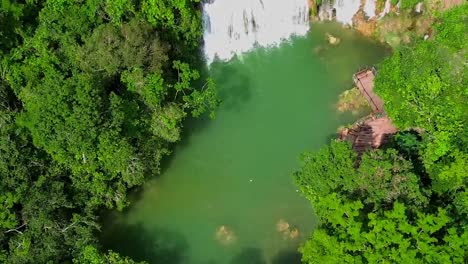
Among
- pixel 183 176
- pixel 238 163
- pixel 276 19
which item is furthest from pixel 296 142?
pixel 276 19

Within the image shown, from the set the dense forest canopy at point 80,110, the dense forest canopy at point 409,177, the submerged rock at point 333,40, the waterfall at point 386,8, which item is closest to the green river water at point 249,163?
the submerged rock at point 333,40

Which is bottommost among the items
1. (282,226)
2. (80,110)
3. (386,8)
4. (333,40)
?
(282,226)

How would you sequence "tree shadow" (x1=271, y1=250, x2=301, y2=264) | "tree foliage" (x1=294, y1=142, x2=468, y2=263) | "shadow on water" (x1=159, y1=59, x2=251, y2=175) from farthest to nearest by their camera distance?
"shadow on water" (x1=159, y1=59, x2=251, y2=175) → "tree shadow" (x1=271, y1=250, x2=301, y2=264) → "tree foliage" (x1=294, y1=142, x2=468, y2=263)

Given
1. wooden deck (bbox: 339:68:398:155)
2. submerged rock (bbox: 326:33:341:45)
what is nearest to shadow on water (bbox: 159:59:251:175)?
submerged rock (bbox: 326:33:341:45)

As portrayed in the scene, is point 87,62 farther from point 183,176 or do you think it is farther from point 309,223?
point 309,223

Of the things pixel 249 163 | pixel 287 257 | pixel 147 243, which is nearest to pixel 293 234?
pixel 287 257

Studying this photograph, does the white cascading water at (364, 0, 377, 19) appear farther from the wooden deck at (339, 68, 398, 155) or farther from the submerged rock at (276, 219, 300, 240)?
the submerged rock at (276, 219, 300, 240)

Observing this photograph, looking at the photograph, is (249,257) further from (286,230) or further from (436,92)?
(436,92)

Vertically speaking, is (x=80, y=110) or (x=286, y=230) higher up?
(x=80, y=110)
